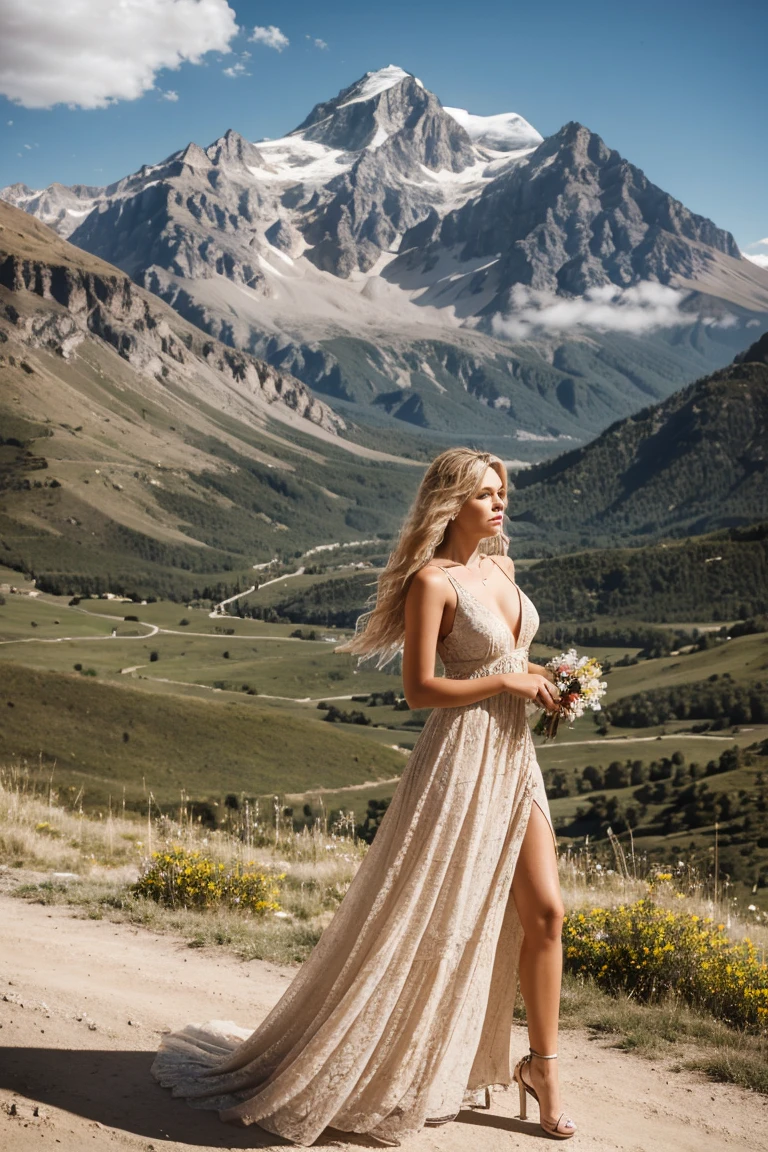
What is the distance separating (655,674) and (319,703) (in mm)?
38995

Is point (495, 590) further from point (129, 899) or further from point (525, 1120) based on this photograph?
point (129, 899)

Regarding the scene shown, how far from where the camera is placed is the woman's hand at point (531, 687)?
21.1ft

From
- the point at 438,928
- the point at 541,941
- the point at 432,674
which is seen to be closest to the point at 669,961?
the point at 541,941

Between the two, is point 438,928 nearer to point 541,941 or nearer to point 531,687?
point 541,941

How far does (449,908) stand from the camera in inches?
252

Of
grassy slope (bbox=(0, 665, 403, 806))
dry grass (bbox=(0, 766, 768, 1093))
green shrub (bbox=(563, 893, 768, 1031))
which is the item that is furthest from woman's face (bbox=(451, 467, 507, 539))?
grassy slope (bbox=(0, 665, 403, 806))

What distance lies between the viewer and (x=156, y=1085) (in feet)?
22.1

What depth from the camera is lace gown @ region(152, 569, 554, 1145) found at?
6219mm

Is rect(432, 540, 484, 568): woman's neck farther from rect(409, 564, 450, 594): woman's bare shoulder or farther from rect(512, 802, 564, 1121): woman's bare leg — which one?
rect(512, 802, 564, 1121): woman's bare leg

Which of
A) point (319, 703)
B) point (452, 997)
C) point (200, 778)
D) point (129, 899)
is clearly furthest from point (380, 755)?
point (452, 997)

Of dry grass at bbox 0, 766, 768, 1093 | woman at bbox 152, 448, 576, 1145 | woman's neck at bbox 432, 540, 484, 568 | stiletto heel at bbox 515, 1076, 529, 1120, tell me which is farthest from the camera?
dry grass at bbox 0, 766, 768, 1093

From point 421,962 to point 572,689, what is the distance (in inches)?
69.8

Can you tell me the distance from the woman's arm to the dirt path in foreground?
243 cm

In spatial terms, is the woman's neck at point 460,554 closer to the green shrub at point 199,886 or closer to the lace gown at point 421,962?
the lace gown at point 421,962
